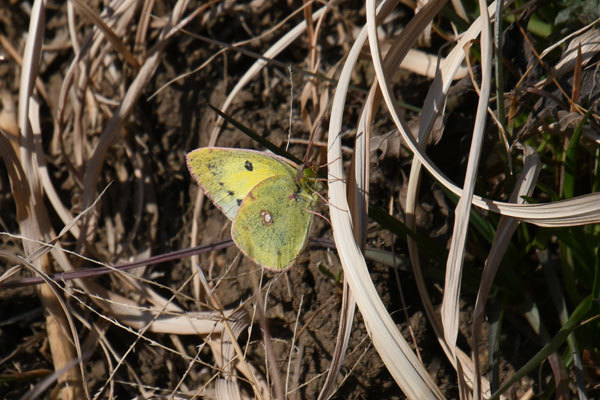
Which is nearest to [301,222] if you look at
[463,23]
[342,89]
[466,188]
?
[342,89]

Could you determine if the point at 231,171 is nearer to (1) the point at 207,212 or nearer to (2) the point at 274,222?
(2) the point at 274,222

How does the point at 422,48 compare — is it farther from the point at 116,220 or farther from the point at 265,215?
the point at 116,220

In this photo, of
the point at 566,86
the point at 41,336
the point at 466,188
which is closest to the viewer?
the point at 466,188

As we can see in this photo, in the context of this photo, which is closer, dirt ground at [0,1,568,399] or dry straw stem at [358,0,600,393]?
dry straw stem at [358,0,600,393]

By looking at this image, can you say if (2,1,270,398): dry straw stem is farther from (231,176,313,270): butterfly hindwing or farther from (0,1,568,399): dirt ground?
(231,176,313,270): butterfly hindwing

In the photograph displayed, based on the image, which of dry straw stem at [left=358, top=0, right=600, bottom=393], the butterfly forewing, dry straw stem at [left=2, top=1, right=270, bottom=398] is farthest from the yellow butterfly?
dry straw stem at [left=2, top=1, right=270, bottom=398]

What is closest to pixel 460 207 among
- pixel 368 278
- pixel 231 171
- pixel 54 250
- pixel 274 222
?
pixel 368 278

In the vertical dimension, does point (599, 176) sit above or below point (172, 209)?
above
